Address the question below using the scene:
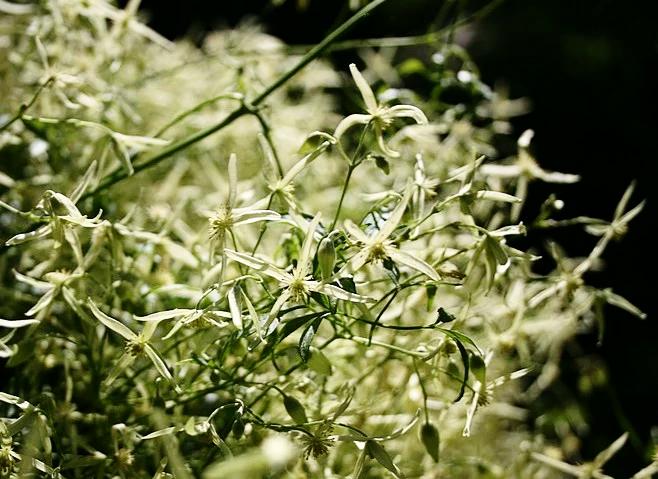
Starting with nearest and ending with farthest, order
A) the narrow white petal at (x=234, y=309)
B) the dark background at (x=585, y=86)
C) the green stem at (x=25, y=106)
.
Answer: the narrow white petal at (x=234, y=309), the green stem at (x=25, y=106), the dark background at (x=585, y=86)

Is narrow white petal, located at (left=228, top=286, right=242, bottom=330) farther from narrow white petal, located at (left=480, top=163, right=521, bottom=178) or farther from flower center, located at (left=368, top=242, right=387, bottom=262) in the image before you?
narrow white petal, located at (left=480, top=163, right=521, bottom=178)

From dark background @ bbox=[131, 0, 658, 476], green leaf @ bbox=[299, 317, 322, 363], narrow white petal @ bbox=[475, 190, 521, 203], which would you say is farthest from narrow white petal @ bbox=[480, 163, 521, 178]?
dark background @ bbox=[131, 0, 658, 476]

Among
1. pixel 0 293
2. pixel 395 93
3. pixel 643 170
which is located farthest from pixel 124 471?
pixel 643 170

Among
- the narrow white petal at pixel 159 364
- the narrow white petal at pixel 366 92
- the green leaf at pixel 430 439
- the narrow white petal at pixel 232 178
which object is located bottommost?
the green leaf at pixel 430 439

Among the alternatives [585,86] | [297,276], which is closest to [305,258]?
[297,276]

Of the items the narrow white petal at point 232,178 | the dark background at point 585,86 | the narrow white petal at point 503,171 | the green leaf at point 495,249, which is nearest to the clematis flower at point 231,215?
the narrow white petal at point 232,178

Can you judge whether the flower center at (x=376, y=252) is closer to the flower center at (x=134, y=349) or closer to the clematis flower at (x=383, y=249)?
the clematis flower at (x=383, y=249)

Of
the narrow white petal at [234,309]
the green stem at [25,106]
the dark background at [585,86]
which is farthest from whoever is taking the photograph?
the dark background at [585,86]
